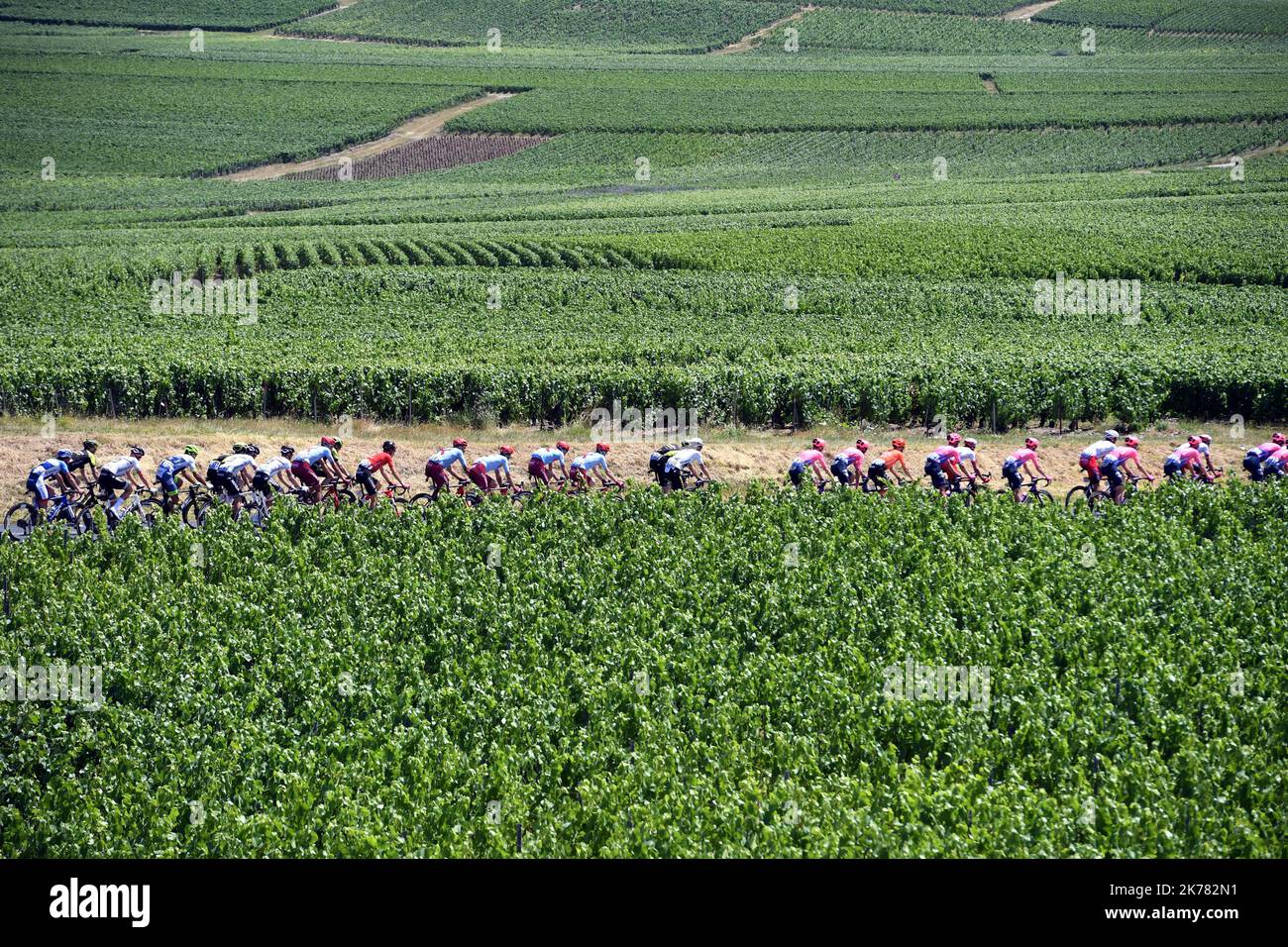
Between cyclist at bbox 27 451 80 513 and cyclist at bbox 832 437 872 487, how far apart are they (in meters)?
14.8

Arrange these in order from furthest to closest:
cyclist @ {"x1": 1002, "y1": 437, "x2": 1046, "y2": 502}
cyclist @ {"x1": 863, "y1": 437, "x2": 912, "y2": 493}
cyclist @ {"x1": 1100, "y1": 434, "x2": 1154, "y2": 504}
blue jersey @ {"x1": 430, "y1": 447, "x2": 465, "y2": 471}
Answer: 1. cyclist @ {"x1": 863, "y1": 437, "x2": 912, "y2": 493}
2. cyclist @ {"x1": 1100, "y1": 434, "x2": 1154, "y2": 504}
3. cyclist @ {"x1": 1002, "y1": 437, "x2": 1046, "y2": 502}
4. blue jersey @ {"x1": 430, "y1": 447, "x2": 465, "y2": 471}

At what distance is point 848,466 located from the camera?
1008 inches

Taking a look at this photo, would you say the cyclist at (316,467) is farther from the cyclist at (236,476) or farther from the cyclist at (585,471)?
the cyclist at (585,471)

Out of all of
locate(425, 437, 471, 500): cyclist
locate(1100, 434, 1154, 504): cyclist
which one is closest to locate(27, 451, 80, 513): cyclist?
locate(425, 437, 471, 500): cyclist

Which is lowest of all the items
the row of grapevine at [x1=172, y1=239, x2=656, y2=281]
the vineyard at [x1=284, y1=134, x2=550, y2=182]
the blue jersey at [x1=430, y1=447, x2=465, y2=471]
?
the blue jersey at [x1=430, y1=447, x2=465, y2=471]

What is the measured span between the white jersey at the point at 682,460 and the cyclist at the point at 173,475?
8973 millimetres

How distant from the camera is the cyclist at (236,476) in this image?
77.7ft

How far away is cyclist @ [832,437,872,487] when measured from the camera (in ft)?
83.5

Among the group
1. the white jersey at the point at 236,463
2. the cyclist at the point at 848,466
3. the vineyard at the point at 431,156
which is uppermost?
the vineyard at the point at 431,156

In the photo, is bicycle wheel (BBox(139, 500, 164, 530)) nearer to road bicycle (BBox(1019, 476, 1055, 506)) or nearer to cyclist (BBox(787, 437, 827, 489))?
cyclist (BBox(787, 437, 827, 489))

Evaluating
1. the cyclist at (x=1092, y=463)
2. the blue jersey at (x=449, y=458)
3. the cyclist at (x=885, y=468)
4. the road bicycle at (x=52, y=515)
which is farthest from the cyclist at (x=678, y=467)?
the road bicycle at (x=52, y=515)

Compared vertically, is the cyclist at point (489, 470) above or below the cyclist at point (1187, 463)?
above

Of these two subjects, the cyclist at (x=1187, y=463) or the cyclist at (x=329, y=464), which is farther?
the cyclist at (x=1187, y=463)
